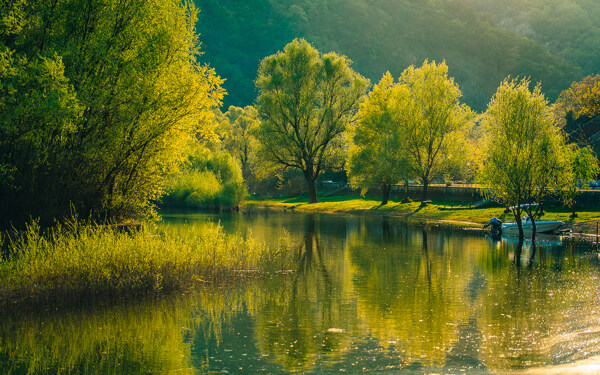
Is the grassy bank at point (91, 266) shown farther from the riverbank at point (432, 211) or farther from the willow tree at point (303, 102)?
the willow tree at point (303, 102)

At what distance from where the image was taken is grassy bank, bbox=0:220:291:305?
63.3 ft

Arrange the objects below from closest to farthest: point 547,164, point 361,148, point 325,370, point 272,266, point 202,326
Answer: point 325,370 < point 202,326 < point 272,266 < point 547,164 < point 361,148

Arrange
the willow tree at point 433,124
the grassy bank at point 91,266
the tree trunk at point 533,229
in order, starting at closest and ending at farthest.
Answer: the grassy bank at point 91,266, the tree trunk at point 533,229, the willow tree at point 433,124

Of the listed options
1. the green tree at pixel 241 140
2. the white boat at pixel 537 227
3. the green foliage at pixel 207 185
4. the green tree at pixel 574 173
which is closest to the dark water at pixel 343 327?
the green tree at pixel 574 173

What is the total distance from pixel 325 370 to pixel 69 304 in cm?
1005

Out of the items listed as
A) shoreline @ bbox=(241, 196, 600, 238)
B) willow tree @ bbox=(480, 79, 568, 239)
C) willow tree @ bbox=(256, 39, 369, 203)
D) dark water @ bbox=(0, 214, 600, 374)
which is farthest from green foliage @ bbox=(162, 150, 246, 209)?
dark water @ bbox=(0, 214, 600, 374)

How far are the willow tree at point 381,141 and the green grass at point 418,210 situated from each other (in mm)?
3176

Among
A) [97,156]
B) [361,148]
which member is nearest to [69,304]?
[97,156]

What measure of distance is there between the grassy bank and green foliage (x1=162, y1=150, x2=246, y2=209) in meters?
49.5

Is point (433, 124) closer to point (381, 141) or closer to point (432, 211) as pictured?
point (381, 141)

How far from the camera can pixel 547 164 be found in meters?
42.7

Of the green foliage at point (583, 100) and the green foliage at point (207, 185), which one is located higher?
the green foliage at point (583, 100)

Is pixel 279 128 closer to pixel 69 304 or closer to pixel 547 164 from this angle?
pixel 547 164

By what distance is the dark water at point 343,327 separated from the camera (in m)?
14.4
